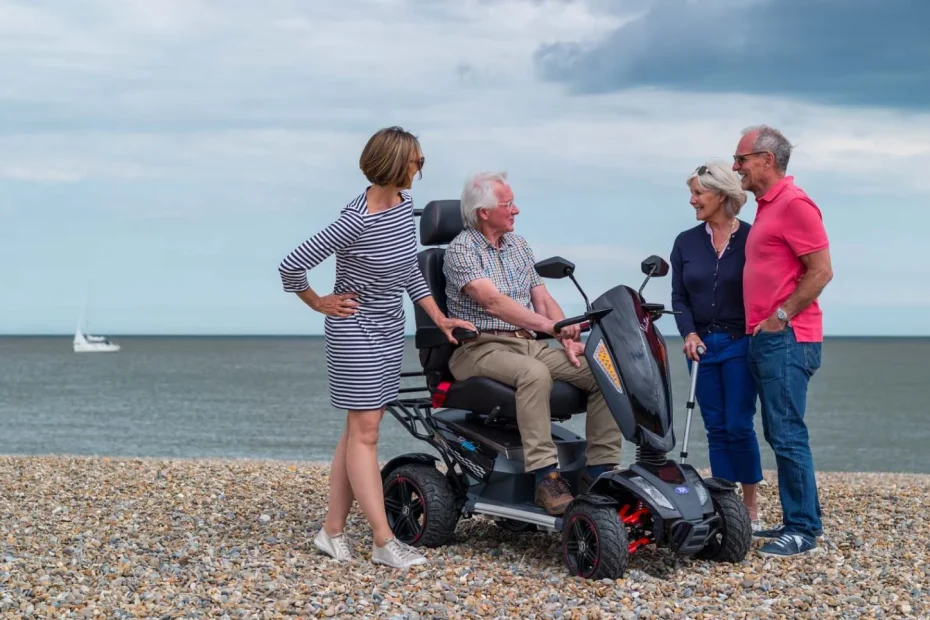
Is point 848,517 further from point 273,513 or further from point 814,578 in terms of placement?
point 273,513

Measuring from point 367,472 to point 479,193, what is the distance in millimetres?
1568

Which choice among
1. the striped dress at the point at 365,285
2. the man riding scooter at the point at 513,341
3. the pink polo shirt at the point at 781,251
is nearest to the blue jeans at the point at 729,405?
the pink polo shirt at the point at 781,251

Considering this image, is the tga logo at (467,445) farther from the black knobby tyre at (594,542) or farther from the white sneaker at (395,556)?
the black knobby tyre at (594,542)

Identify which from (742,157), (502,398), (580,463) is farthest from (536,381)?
(742,157)

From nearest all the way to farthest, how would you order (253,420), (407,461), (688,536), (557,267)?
(688,536) → (557,267) → (407,461) → (253,420)

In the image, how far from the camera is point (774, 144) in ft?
19.1

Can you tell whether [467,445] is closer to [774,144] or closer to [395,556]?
[395,556]

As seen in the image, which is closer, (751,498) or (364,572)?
(364,572)

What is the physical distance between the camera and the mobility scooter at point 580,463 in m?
5.26

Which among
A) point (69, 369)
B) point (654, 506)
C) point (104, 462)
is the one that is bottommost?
point (69, 369)

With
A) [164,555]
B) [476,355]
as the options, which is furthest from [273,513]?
[476,355]

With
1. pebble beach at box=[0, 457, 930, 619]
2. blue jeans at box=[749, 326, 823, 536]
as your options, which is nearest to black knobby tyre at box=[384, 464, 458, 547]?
pebble beach at box=[0, 457, 930, 619]

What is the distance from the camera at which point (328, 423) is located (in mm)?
36688

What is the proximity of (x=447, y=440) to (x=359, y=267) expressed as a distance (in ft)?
3.91
